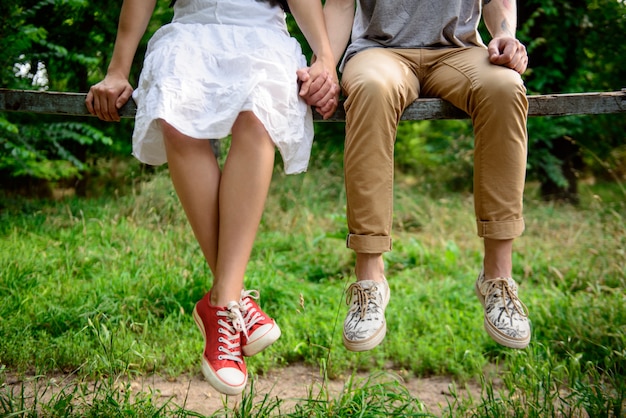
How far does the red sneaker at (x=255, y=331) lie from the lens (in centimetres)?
199

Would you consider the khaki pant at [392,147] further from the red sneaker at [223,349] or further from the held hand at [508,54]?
the red sneaker at [223,349]

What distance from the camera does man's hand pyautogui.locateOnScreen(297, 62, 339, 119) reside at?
212cm

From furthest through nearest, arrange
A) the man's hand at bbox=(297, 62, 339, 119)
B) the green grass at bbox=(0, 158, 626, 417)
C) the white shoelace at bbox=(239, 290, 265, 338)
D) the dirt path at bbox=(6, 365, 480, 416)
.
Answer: the dirt path at bbox=(6, 365, 480, 416) < the green grass at bbox=(0, 158, 626, 417) < the man's hand at bbox=(297, 62, 339, 119) < the white shoelace at bbox=(239, 290, 265, 338)

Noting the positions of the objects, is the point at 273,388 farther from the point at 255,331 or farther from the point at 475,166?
the point at 475,166

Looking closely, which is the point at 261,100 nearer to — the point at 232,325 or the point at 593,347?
the point at 232,325

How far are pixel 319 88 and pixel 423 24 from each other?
0.60 metres

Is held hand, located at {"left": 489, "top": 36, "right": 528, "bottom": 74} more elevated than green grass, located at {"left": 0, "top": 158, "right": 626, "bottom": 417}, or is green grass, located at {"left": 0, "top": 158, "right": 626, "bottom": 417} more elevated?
held hand, located at {"left": 489, "top": 36, "right": 528, "bottom": 74}

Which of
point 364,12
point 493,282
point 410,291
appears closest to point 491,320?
point 493,282

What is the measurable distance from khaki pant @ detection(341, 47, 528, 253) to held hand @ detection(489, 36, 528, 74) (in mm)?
45

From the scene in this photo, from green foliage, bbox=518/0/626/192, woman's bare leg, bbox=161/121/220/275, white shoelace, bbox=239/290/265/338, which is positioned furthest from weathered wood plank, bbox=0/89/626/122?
green foliage, bbox=518/0/626/192

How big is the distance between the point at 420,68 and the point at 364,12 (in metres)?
0.36

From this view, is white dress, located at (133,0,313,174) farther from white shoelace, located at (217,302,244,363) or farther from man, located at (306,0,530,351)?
white shoelace, located at (217,302,244,363)

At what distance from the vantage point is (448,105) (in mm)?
2219

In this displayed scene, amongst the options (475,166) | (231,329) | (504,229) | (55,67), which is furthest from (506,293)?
(55,67)
